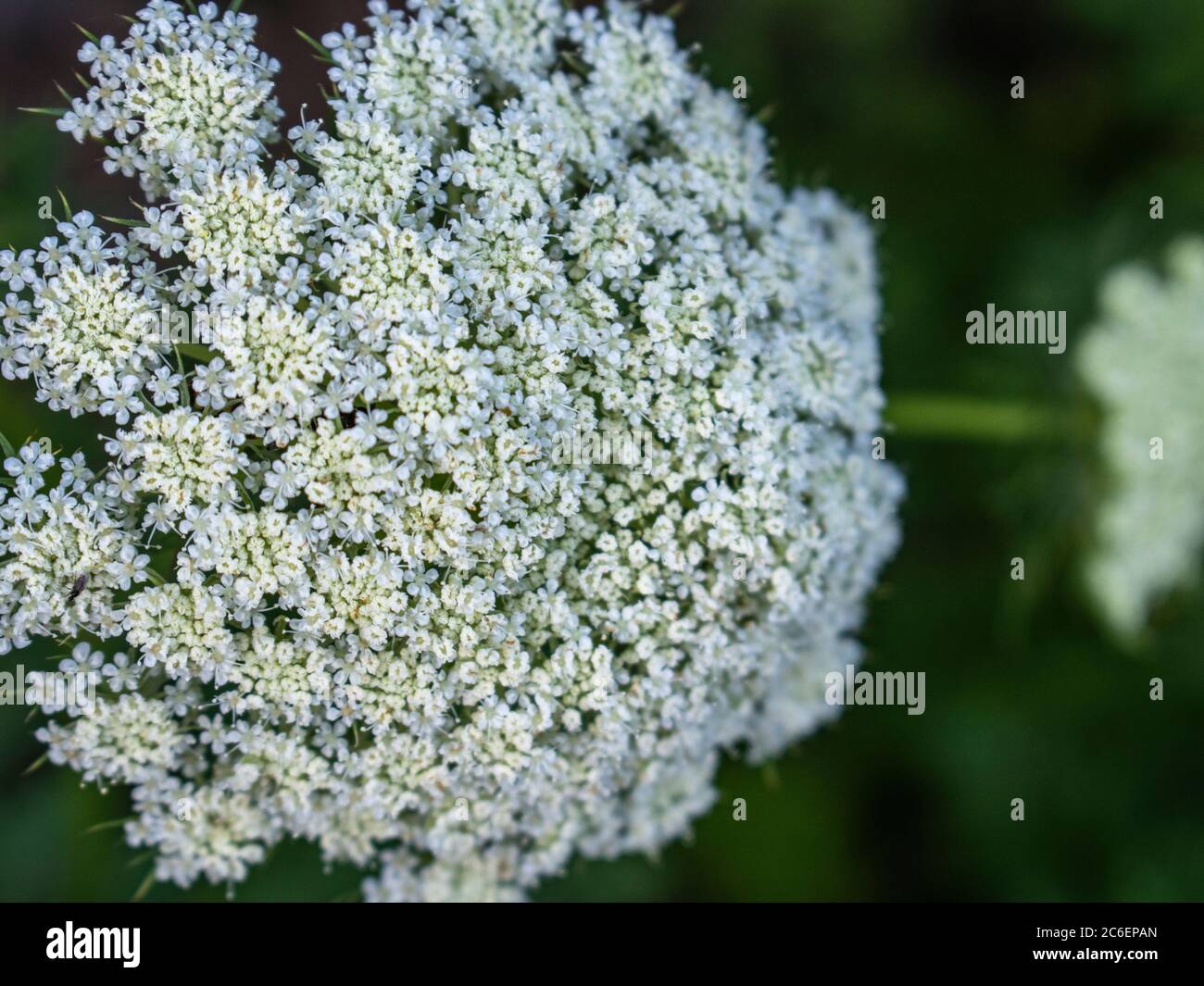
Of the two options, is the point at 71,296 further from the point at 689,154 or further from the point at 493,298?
A: the point at 689,154

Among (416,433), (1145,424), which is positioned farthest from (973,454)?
(416,433)

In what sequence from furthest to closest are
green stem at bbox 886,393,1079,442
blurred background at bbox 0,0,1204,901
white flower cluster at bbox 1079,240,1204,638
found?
blurred background at bbox 0,0,1204,901
green stem at bbox 886,393,1079,442
white flower cluster at bbox 1079,240,1204,638

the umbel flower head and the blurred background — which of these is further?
the blurred background

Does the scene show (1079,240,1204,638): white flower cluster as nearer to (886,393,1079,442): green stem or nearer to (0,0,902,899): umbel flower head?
(886,393,1079,442): green stem

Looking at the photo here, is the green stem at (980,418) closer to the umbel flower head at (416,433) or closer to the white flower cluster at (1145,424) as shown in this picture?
the white flower cluster at (1145,424)

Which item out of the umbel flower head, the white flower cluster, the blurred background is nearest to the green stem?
the blurred background

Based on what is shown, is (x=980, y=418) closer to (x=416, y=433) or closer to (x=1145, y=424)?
(x=1145, y=424)
